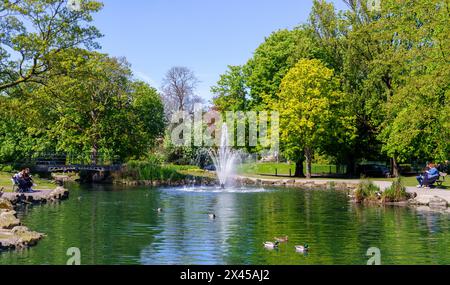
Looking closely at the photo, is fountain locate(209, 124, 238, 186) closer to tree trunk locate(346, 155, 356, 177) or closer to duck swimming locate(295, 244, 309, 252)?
tree trunk locate(346, 155, 356, 177)

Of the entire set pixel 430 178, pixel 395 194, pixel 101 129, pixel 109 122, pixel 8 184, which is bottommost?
pixel 395 194

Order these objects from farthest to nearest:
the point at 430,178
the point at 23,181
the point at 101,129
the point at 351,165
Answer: the point at 351,165 → the point at 101,129 → the point at 430,178 → the point at 23,181

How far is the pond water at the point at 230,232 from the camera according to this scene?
17.2 meters

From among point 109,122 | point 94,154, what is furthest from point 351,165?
point 94,154

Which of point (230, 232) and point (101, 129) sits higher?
point (101, 129)

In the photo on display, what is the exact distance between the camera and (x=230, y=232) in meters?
22.4

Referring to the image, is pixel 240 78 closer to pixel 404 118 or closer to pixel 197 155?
pixel 197 155

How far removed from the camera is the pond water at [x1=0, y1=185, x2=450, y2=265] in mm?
17188

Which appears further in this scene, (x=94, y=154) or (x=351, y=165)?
(x=351, y=165)

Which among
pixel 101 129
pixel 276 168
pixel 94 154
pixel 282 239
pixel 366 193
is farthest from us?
pixel 276 168

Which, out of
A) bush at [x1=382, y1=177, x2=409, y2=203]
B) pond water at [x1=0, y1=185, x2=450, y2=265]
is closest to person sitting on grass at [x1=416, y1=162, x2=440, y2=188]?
bush at [x1=382, y1=177, x2=409, y2=203]

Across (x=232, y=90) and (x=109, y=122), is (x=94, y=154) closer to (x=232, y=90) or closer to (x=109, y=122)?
(x=109, y=122)
